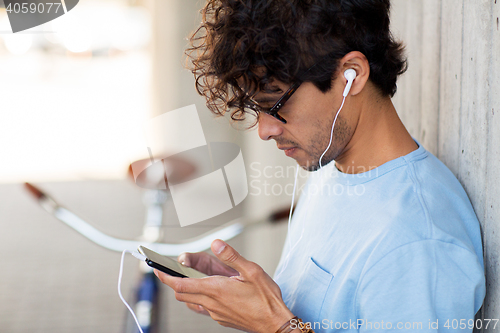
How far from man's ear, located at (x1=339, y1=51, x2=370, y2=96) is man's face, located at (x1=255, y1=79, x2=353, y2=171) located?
3 cm

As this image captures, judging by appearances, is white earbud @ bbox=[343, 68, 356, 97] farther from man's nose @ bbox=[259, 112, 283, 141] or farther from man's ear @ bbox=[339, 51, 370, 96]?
man's nose @ bbox=[259, 112, 283, 141]

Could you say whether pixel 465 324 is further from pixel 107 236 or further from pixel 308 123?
pixel 107 236

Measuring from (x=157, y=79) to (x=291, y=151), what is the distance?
3.42 metres

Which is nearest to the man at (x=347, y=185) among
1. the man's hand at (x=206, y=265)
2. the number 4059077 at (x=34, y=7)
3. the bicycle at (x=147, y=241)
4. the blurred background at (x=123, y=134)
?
the blurred background at (x=123, y=134)

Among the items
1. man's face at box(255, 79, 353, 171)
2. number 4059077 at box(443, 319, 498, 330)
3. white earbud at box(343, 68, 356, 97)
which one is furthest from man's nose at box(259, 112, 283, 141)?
number 4059077 at box(443, 319, 498, 330)

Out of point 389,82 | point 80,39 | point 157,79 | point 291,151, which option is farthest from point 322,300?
point 80,39

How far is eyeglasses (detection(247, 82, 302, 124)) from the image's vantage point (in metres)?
0.85

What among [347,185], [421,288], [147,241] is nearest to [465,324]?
[421,288]

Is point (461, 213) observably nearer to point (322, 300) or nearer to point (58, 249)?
point (322, 300)

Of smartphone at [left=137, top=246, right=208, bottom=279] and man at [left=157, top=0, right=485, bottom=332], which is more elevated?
man at [left=157, top=0, right=485, bottom=332]

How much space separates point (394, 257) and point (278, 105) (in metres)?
0.40

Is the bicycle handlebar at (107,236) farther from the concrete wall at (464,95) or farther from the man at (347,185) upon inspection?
the concrete wall at (464,95)

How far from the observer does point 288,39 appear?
0.82 meters

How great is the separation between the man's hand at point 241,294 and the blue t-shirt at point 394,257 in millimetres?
112
